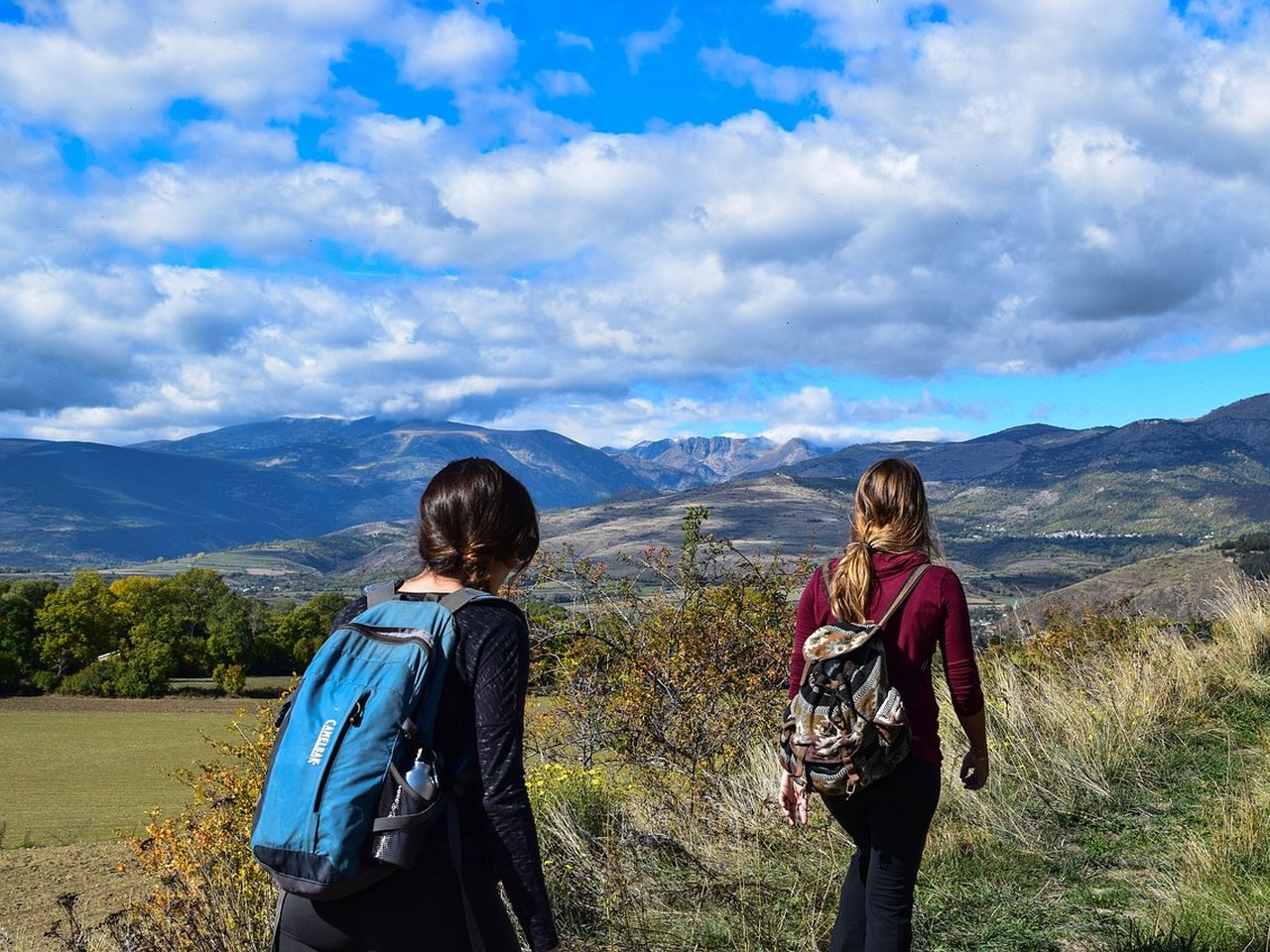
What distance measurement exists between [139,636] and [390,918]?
202 ft

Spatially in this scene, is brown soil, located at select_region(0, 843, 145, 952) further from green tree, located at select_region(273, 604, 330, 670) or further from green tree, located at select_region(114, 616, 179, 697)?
green tree, located at select_region(273, 604, 330, 670)

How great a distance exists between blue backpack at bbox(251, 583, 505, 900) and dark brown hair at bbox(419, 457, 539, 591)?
0.15 metres

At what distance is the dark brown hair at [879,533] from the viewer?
10.1ft

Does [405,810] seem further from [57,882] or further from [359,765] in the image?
[57,882]

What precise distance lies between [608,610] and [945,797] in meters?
3.97

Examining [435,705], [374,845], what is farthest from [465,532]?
[374,845]

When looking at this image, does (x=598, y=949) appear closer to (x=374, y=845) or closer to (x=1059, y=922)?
(x=1059, y=922)

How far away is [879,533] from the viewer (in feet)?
10.4

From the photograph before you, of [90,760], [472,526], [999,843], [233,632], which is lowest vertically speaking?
[90,760]

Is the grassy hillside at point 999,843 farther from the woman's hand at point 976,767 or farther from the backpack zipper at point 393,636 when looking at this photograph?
the backpack zipper at point 393,636

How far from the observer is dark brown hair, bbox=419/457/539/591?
2.30 meters

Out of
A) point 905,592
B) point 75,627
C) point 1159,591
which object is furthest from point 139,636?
point 905,592

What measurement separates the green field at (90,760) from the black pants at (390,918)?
26.5 meters

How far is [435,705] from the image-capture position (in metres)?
2.11
